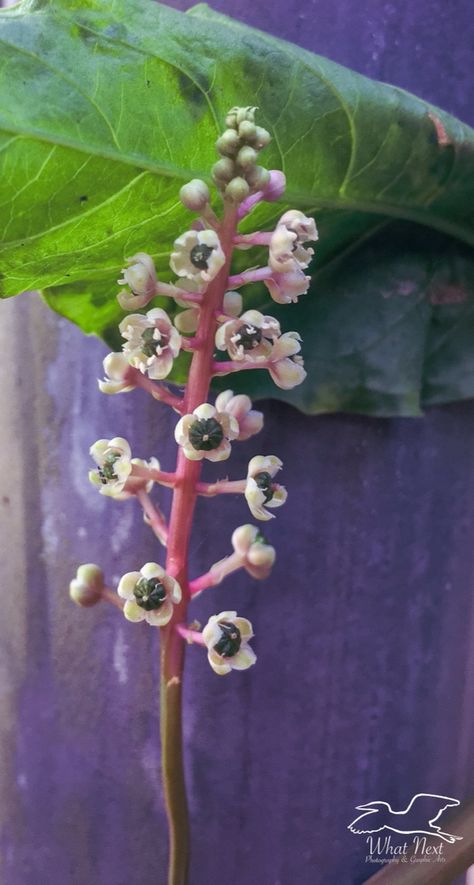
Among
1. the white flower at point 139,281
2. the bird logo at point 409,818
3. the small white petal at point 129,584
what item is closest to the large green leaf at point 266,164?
the white flower at point 139,281

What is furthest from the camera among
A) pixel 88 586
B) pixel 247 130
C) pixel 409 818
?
pixel 409 818

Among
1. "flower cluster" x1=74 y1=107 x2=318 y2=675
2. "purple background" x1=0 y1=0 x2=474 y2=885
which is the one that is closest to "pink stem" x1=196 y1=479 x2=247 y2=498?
"flower cluster" x1=74 y1=107 x2=318 y2=675

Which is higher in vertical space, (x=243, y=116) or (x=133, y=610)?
(x=243, y=116)

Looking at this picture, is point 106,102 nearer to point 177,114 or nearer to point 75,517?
point 177,114

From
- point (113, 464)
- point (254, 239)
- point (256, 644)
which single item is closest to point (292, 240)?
point (254, 239)

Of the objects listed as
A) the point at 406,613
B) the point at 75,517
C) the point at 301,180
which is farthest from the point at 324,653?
the point at 301,180

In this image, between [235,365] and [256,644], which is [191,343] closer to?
[235,365]
